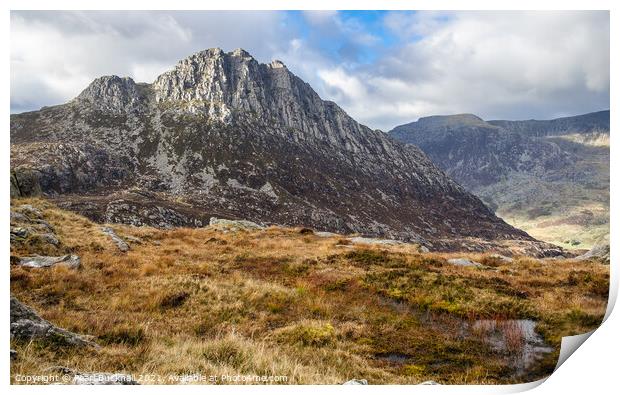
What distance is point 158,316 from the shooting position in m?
11.7

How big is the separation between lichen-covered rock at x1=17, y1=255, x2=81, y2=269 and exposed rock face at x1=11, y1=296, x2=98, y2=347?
7280 mm

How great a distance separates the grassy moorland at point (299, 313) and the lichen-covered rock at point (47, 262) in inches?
16.8

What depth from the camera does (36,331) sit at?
8.39 meters

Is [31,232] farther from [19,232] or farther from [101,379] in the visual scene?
[101,379]

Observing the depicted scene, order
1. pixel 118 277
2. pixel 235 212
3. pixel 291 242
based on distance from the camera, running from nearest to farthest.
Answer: pixel 118 277
pixel 291 242
pixel 235 212

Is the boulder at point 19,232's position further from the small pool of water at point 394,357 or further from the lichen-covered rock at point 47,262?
the small pool of water at point 394,357

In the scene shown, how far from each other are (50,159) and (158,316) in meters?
177

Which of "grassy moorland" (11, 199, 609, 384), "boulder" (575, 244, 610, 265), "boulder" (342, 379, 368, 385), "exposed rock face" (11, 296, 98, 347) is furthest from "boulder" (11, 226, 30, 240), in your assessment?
"boulder" (575, 244, 610, 265)

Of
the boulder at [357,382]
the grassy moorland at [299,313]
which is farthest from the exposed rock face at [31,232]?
the boulder at [357,382]

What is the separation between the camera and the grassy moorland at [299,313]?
8914 millimetres

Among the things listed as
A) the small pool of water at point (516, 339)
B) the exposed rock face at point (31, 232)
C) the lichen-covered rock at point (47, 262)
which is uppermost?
the exposed rock face at point (31, 232)

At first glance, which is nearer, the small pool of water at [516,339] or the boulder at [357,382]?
the boulder at [357,382]
